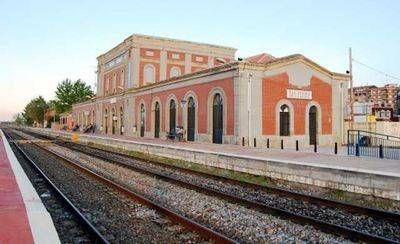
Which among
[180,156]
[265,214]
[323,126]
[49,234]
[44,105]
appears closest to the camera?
[49,234]

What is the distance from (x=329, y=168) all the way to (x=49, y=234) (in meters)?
8.65

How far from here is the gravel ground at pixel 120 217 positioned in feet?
21.3

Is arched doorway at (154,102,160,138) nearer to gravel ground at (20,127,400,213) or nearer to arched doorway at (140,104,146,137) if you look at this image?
arched doorway at (140,104,146,137)

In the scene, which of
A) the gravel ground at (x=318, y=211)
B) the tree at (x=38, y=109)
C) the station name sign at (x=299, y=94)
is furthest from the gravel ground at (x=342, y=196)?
the tree at (x=38, y=109)

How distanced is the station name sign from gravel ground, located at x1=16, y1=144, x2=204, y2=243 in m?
17.5

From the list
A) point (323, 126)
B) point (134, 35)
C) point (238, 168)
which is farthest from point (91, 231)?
point (134, 35)

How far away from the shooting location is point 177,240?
20.7ft

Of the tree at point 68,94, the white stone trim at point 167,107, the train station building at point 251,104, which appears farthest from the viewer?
the tree at point 68,94

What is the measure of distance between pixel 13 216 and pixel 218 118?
2104cm

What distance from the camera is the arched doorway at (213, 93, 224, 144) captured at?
26783 mm

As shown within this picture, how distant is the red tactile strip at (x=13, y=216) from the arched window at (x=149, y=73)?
34944 millimetres

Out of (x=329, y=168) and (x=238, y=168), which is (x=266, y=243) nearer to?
(x=329, y=168)

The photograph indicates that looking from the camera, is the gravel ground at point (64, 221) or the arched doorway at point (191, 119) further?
the arched doorway at point (191, 119)

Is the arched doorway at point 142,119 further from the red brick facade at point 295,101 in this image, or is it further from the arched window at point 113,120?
the red brick facade at point 295,101
